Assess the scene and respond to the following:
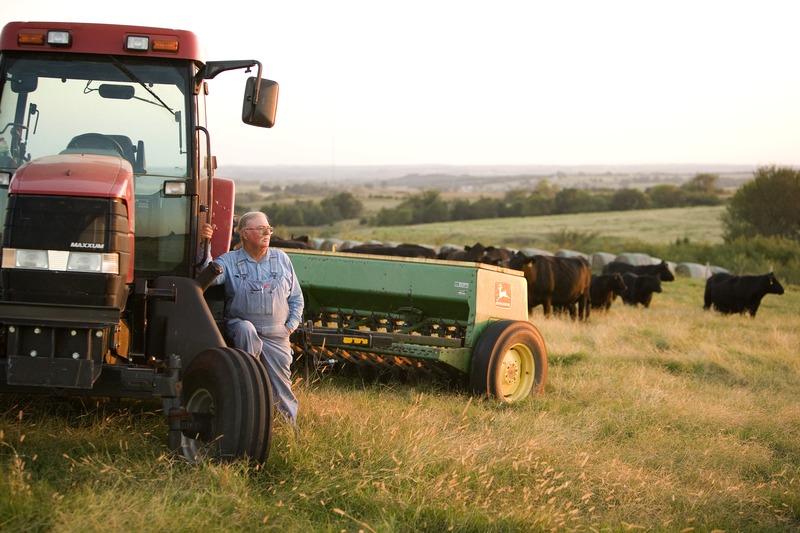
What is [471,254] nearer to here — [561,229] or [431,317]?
[431,317]

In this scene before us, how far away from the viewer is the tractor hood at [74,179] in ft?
17.7

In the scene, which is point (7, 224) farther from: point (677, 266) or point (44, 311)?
point (677, 266)

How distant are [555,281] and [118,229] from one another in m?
16.5

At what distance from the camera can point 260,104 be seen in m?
6.16

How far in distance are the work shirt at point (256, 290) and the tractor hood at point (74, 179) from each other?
1112 mm

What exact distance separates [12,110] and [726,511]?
5236mm

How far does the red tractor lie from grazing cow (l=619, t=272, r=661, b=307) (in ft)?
68.0

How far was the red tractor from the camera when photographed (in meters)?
5.31

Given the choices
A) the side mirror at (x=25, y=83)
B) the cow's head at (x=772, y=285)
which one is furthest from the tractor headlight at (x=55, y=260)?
the cow's head at (x=772, y=285)

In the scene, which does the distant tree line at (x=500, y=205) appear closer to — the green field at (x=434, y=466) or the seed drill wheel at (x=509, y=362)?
the seed drill wheel at (x=509, y=362)

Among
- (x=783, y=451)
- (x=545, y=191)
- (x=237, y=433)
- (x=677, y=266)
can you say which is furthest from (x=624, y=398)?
(x=545, y=191)

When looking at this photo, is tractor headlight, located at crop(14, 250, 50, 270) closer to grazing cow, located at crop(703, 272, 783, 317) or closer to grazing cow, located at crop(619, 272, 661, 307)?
grazing cow, located at crop(703, 272, 783, 317)

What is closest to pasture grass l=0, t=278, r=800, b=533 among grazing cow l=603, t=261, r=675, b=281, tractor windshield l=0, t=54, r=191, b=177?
tractor windshield l=0, t=54, r=191, b=177

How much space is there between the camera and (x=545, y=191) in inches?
3777
